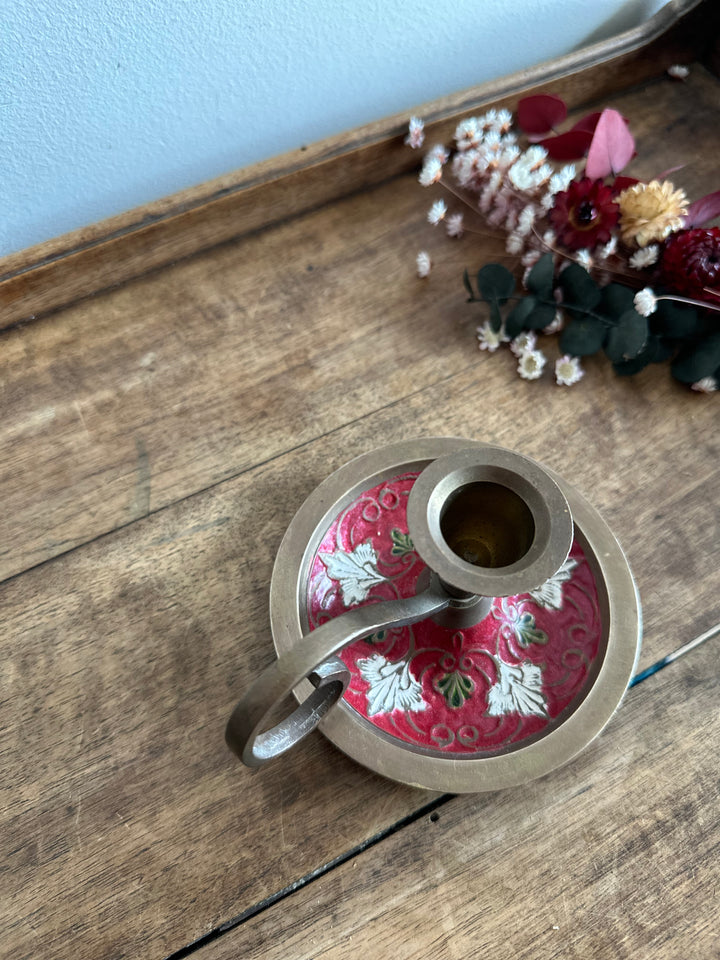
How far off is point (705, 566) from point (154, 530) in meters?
0.41

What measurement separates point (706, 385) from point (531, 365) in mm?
146

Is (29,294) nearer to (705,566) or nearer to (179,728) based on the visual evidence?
(179,728)

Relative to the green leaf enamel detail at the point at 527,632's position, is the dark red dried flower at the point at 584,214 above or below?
above

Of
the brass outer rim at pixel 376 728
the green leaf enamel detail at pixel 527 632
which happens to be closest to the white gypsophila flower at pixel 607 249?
the brass outer rim at pixel 376 728

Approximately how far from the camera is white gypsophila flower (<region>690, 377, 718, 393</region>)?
63 cm

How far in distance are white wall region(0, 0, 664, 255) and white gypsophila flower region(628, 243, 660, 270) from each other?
0.92 feet

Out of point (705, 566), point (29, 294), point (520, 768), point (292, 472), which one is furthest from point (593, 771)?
point (29, 294)

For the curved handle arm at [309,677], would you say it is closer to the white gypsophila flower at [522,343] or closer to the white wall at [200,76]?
the white gypsophila flower at [522,343]

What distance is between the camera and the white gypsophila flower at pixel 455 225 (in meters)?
0.70

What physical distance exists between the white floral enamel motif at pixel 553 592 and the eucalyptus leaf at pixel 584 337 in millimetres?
205

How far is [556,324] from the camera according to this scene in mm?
651

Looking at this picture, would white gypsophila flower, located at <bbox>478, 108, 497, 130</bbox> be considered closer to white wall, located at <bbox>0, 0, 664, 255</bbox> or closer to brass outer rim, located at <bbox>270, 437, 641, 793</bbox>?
white wall, located at <bbox>0, 0, 664, 255</bbox>

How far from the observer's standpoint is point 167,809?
47 centimetres

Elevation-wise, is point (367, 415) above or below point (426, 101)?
below
